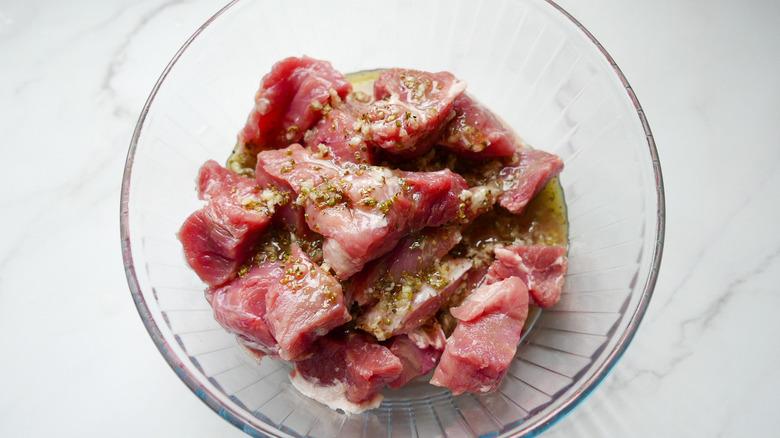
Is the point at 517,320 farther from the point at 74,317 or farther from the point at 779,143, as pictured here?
the point at 74,317

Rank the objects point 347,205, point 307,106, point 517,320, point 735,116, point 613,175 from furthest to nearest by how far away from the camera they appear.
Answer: point 735,116 → point 613,175 → point 307,106 → point 517,320 → point 347,205

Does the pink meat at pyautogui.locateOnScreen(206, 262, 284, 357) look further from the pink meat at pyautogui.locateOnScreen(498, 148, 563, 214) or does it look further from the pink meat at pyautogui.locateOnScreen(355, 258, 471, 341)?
the pink meat at pyautogui.locateOnScreen(498, 148, 563, 214)

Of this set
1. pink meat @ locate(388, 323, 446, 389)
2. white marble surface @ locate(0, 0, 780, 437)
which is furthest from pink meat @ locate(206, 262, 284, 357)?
white marble surface @ locate(0, 0, 780, 437)

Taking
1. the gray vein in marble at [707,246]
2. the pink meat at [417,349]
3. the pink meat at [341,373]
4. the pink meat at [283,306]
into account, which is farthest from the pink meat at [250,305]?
the gray vein in marble at [707,246]

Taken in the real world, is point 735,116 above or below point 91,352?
above

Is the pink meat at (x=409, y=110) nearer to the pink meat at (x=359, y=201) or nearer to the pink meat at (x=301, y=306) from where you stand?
the pink meat at (x=359, y=201)

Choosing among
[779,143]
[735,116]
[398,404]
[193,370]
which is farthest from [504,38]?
[193,370]
